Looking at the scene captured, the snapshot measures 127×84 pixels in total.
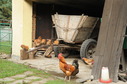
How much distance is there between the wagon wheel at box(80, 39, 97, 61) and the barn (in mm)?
1780

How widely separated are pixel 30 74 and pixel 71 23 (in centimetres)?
299

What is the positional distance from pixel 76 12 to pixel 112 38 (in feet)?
20.6

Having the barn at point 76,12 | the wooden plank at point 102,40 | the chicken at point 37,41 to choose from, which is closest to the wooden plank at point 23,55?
the barn at point 76,12

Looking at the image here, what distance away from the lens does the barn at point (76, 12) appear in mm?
5422

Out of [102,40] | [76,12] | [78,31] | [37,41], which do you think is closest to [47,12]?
[37,41]

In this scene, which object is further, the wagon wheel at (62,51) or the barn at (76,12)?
the wagon wheel at (62,51)

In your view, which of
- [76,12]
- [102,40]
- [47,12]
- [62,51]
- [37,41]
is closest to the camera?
[102,40]

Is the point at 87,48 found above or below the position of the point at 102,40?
below

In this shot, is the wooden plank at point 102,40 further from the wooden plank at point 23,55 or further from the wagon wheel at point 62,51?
the wooden plank at point 23,55

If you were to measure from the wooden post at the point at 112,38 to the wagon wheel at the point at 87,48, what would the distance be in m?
2.22

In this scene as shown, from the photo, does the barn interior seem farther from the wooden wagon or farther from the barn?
the wooden wagon

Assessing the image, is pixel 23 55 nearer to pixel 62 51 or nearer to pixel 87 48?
pixel 62 51

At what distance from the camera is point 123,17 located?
543 centimetres

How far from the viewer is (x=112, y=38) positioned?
5516mm
